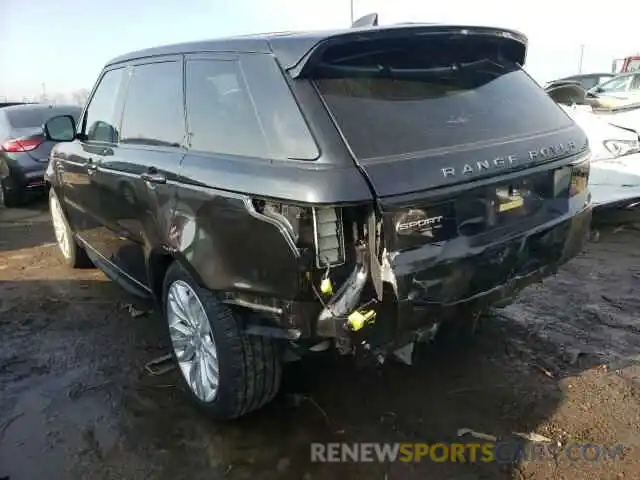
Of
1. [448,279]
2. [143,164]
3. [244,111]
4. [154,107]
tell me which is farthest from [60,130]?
[448,279]

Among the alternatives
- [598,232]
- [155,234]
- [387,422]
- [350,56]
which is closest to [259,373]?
[387,422]

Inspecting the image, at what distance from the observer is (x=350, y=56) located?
246cm

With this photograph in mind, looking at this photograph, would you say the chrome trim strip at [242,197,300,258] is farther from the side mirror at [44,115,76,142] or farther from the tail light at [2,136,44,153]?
the tail light at [2,136,44,153]

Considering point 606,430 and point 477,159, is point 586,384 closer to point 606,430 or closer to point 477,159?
point 606,430

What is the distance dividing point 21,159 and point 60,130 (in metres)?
4.26

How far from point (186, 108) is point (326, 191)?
1.25 metres

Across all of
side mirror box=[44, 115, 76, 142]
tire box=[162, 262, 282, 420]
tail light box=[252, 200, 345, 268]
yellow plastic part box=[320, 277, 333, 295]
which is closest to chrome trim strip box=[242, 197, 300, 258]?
tail light box=[252, 200, 345, 268]

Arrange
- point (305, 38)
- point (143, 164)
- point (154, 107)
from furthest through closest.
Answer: point (154, 107)
point (143, 164)
point (305, 38)

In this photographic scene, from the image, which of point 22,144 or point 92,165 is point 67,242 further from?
point 22,144

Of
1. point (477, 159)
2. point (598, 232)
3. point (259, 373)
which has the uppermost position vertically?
point (477, 159)

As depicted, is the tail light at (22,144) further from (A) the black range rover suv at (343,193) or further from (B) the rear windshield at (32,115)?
(A) the black range rover suv at (343,193)

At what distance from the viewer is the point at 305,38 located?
2430mm

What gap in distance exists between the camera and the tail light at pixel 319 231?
215 cm

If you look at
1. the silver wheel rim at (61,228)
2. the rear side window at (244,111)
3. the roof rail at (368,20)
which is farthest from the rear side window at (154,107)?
the silver wheel rim at (61,228)
